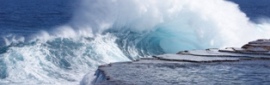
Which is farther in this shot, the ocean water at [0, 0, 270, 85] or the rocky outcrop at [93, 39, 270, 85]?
the ocean water at [0, 0, 270, 85]

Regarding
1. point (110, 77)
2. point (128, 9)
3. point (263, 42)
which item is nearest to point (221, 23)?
point (128, 9)

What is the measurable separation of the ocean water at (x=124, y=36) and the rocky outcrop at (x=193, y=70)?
13.9ft

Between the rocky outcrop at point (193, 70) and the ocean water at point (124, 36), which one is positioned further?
the ocean water at point (124, 36)

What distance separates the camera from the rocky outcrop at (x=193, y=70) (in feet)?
27.7

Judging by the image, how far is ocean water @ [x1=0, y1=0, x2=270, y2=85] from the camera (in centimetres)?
1545

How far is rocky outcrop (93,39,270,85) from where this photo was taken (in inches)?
332

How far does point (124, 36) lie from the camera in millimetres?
19625

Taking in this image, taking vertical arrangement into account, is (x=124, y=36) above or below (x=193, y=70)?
above

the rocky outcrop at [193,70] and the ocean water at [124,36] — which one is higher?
the ocean water at [124,36]

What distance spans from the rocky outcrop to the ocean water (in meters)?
4.24

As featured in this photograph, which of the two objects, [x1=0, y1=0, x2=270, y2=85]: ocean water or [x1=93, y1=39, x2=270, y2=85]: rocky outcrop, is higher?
[x1=0, y1=0, x2=270, y2=85]: ocean water

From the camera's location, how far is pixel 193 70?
966 centimetres

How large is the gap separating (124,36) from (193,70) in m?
10.1

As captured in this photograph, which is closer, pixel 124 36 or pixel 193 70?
pixel 193 70
